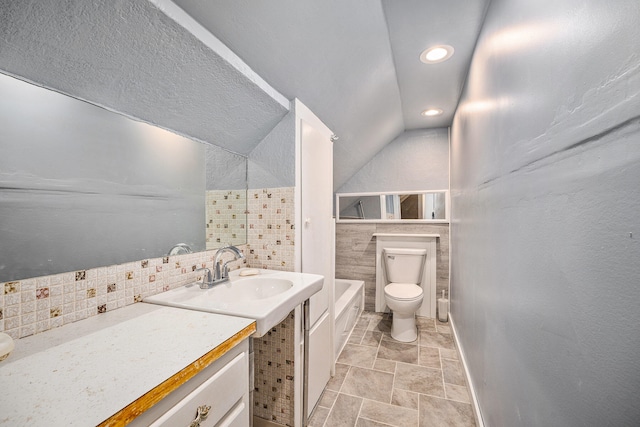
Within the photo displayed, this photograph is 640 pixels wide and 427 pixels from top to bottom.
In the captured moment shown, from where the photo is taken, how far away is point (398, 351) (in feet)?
7.38

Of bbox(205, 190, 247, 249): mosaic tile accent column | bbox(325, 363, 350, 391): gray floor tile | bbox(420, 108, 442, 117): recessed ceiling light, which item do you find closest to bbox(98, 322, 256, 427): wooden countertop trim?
bbox(205, 190, 247, 249): mosaic tile accent column

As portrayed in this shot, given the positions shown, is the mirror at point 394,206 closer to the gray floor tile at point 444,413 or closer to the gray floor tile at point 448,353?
the gray floor tile at point 448,353

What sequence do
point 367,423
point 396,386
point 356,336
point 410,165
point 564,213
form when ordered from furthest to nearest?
point 410,165
point 356,336
point 396,386
point 367,423
point 564,213

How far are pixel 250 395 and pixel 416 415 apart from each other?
1231mm

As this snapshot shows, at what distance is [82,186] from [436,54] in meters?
2.06

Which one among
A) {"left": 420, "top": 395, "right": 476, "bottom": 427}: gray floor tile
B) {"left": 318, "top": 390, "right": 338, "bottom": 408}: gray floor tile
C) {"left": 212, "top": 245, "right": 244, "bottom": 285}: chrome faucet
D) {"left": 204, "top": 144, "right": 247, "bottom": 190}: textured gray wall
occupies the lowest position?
{"left": 420, "top": 395, "right": 476, "bottom": 427}: gray floor tile

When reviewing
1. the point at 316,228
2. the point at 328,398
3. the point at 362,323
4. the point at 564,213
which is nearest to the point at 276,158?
the point at 316,228

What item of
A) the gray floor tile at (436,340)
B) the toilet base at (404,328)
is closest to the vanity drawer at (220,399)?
the toilet base at (404,328)

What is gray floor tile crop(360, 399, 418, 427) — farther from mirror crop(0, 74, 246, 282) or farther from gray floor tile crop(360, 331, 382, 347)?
mirror crop(0, 74, 246, 282)

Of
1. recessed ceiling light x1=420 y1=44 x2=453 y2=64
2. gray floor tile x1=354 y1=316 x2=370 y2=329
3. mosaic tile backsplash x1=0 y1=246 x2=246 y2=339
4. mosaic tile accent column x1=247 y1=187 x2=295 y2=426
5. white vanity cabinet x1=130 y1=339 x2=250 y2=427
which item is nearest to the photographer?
white vanity cabinet x1=130 y1=339 x2=250 y2=427

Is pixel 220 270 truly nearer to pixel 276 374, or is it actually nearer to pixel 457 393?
pixel 276 374

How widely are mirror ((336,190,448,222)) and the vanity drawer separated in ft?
8.36

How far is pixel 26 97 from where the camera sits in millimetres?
776

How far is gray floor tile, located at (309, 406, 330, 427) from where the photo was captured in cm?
148
